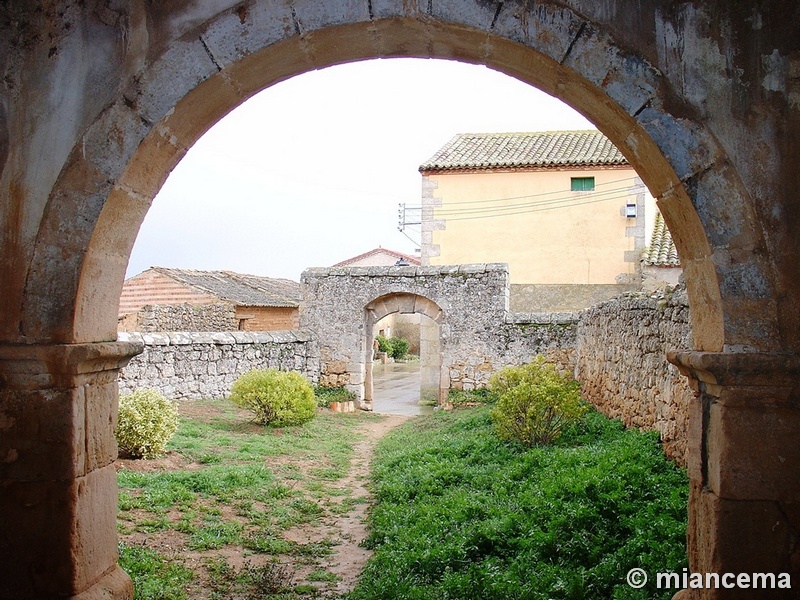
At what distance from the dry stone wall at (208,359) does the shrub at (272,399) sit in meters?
1.70

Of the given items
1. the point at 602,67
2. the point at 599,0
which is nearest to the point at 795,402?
the point at 602,67

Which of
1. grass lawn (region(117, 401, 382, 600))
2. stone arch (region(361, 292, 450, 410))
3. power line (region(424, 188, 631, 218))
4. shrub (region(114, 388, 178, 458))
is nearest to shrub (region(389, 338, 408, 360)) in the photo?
power line (region(424, 188, 631, 218))

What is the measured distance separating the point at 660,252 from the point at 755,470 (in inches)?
632

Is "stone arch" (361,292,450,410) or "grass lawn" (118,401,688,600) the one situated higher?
"stone arch" (361,292,450,410)

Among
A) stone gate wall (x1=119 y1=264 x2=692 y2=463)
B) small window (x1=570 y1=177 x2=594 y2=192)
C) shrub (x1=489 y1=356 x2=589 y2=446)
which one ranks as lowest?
shrub (x1=489 y1=356 x2=589 y2=446)

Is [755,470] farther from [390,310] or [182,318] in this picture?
[182,318]

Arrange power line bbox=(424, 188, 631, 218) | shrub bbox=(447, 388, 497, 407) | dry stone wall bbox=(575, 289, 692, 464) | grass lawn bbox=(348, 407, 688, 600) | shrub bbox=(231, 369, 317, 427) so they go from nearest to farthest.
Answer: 1. grass lawn bbox=(348, 407, 688, 600)
2. dry stone wall bbox=(575, 289, 692, 464)
3. shrub bbox=(231, 369, 317, 427)
4. shrub bbox=(447, 388, 497, 407)
5. power line bbox=(424, 188, 631, 218)

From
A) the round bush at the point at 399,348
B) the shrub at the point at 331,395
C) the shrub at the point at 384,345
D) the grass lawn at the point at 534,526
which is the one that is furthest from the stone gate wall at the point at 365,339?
the round bush at the point at 399,348

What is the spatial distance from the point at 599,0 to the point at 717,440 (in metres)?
2.11

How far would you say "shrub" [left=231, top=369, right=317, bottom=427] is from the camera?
34.4 feet

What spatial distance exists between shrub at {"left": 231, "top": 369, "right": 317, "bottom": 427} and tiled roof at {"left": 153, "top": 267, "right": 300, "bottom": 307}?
8292mm

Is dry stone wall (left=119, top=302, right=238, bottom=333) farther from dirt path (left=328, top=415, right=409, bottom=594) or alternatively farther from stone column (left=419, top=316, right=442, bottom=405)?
dirt path (left=328, top=415, right=409, bottom=594)

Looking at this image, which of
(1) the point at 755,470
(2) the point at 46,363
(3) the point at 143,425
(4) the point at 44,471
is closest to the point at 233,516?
(3) the point at 143,425

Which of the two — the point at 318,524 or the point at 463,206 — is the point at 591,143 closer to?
the point at 463,206
